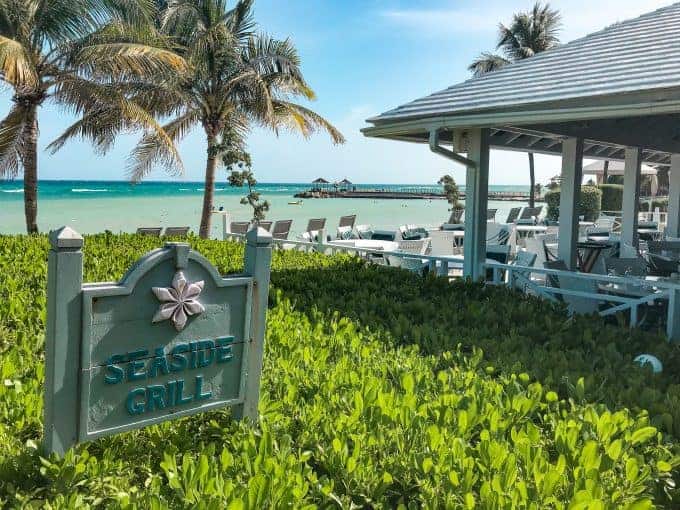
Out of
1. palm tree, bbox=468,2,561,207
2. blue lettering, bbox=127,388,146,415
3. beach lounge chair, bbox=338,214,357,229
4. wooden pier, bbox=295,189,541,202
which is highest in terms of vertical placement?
palm tree, bbox=468,2,561,207

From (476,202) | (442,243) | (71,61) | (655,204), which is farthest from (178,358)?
(655,204)

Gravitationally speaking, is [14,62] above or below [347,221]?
above

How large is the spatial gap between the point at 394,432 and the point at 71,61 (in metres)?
12.6

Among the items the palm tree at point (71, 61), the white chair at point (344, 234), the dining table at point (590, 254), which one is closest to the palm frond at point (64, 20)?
the palm tree at point (71, 61)

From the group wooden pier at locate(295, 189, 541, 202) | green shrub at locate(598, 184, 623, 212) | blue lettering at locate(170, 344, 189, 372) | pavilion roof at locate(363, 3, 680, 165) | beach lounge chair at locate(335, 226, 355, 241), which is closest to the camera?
blue lettering at locate(170, 344, 189, 372)

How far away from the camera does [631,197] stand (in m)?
10.7

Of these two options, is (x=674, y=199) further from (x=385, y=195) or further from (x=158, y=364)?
(x=385, y=195)

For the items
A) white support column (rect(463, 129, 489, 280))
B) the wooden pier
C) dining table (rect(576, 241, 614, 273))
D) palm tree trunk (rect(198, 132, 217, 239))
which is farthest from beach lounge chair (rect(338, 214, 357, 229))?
the wooden pier

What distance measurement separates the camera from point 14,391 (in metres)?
2.59

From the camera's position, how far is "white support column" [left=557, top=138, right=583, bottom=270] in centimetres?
854

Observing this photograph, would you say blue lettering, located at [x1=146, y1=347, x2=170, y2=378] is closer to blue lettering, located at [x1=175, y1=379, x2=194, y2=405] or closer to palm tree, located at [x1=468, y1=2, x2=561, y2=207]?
blue lettering, located at [x1=175, y1=379, x2=194, y2=405]

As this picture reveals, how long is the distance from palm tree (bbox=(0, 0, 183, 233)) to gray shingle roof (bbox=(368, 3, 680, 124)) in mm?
6336

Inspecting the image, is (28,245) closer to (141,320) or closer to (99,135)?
(141,320)

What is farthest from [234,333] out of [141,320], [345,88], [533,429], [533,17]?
[533,17]
